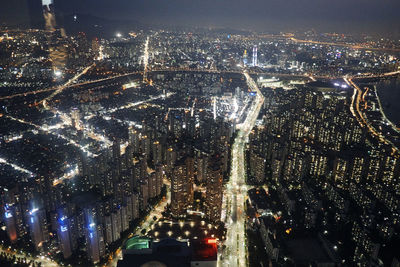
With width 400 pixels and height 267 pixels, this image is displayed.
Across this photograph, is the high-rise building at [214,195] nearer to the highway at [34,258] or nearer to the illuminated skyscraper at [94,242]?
the illuminated skyscraper at [94,242]

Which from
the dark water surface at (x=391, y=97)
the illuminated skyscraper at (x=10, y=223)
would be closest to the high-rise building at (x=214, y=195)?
the illuminated skyscraper at (x=10, y=223)

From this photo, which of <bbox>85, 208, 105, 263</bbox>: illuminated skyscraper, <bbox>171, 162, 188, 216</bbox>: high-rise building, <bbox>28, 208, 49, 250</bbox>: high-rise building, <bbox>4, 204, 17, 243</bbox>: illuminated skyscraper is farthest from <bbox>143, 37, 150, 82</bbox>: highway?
<bbox>85, 208, 105, 263</bbox>: illuminated skyscraper

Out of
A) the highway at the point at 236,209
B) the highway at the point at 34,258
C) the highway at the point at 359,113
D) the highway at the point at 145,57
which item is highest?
the highway at the point at 145,57

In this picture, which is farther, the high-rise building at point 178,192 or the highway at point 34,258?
the high-rise building at point 178,192

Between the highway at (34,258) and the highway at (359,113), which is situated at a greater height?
the highway at (359,113)

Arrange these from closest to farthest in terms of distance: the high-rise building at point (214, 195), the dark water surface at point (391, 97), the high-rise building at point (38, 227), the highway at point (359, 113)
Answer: the high-rise building at point (38, 227), the high-rise building at point (214, 195), the highway at point (359, 113), the dark water surface at point (391, 97)

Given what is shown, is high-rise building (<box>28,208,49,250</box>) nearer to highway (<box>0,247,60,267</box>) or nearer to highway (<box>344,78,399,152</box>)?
highway (<box>0,247,60,267</box>)

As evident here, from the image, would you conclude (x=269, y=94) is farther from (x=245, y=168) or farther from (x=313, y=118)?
(x=245, y=168)

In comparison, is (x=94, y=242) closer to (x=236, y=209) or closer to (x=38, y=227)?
(x=38, y=227)
